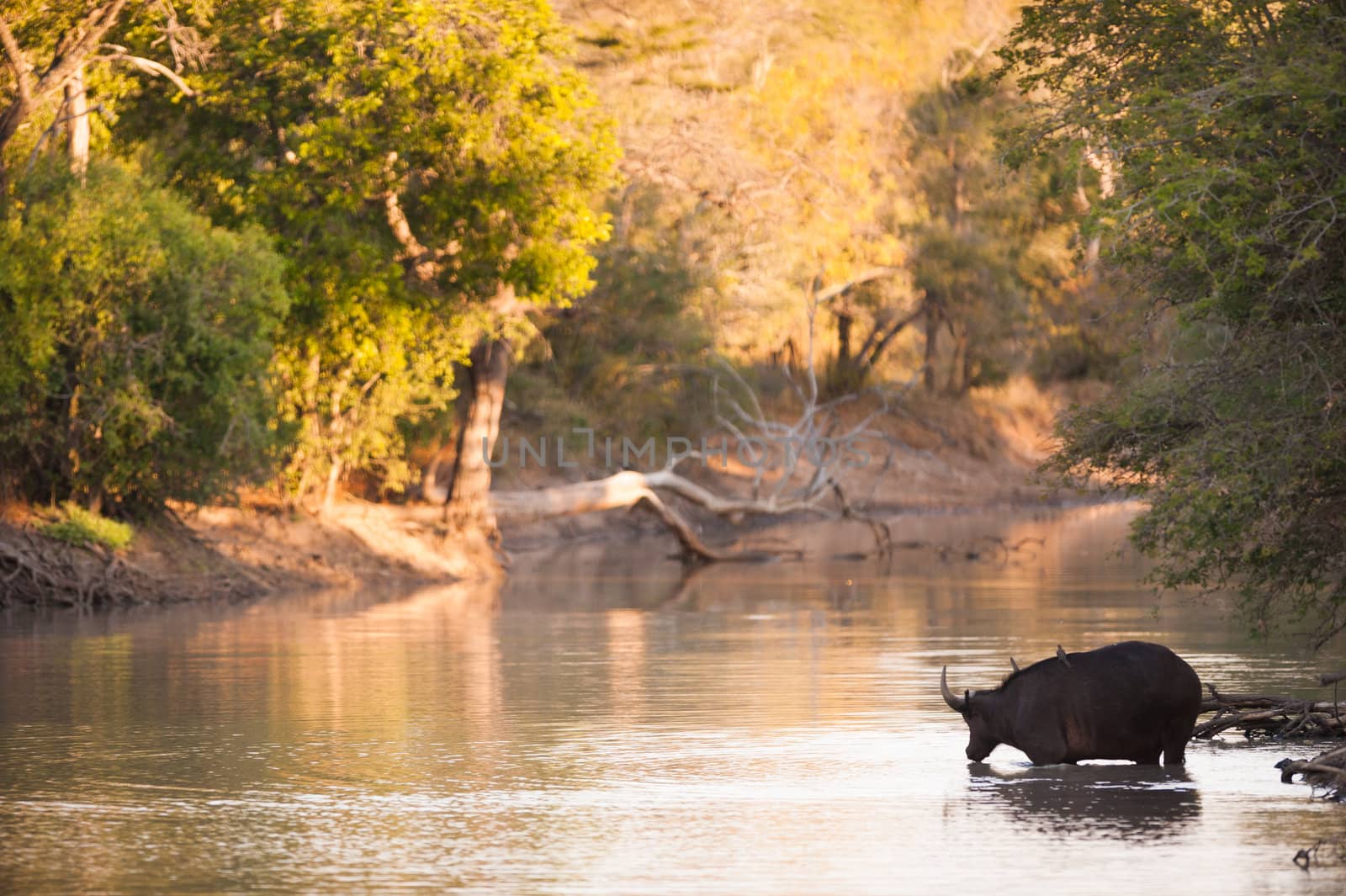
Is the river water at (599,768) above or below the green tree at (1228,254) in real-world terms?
below

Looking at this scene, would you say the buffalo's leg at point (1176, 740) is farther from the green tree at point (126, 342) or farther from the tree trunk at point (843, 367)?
the tree trunk at point (843, 367)

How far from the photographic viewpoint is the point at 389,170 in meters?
35.7

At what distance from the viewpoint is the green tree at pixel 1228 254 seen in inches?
586

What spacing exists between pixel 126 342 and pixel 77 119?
4.46 m

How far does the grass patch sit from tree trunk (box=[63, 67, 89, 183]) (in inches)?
209

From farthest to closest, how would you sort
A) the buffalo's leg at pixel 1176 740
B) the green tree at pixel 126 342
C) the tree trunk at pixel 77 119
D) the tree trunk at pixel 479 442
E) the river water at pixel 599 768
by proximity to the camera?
the tree trunk at pixel 479 442, the tree trunk at pixel 77 119, the green tree at pixel 126 342, the buffalo's leg at pixel 1176 740, the river water at pixel 599 768

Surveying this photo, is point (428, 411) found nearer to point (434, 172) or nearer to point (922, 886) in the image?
point (434, 172)

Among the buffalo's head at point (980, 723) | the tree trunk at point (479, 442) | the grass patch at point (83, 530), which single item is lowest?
the buffalo's head at point (980, 723)

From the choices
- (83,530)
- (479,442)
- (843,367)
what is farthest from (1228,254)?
(843,367)

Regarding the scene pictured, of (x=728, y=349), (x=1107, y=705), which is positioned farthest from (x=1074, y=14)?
(x=728, y=349)

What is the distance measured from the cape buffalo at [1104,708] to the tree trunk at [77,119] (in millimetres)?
22309

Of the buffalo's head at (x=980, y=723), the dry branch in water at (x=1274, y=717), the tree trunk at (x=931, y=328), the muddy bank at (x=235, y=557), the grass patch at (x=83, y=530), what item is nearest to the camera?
the buffalo's head at (x=980, y=723)

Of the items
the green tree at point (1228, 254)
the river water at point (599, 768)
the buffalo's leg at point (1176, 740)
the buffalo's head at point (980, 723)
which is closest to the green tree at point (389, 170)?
the river water at point (599, 768)

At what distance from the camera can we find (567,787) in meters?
13.9
